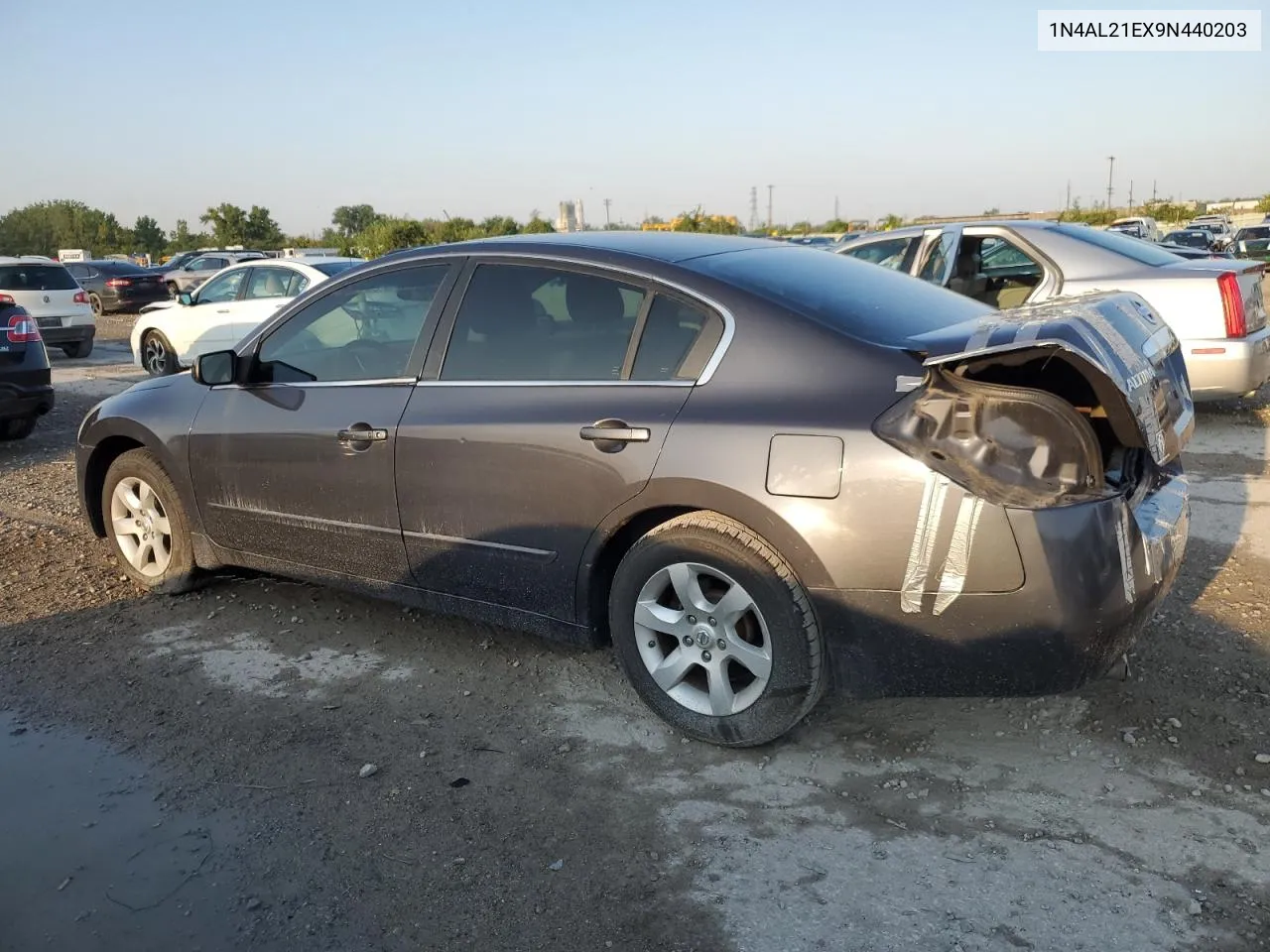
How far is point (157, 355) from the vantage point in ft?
46.2

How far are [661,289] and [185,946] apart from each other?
2396mm

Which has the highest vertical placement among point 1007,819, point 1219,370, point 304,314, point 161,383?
Answer: point 304,314

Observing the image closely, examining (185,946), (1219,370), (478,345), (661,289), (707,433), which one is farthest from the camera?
(1219,370)

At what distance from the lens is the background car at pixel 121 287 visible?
26312 millimetres

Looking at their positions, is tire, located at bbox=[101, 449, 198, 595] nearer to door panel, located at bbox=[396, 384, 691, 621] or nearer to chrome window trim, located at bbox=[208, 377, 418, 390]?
chrome window trim, located at bbox=[208, 377, 418, 390]

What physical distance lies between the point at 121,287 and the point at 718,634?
27.0 metres

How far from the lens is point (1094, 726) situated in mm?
3463

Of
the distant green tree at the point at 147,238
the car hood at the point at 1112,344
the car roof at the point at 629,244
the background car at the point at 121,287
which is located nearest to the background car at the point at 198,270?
the background car at the point at 121,287

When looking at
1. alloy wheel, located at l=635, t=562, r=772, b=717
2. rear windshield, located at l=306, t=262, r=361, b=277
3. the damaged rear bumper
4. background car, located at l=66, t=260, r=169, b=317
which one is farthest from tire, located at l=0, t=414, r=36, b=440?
background car, located at l=66, t=260, r=169, b=317

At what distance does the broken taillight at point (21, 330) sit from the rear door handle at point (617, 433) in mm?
7384

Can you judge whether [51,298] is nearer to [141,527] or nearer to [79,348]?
[79,348]

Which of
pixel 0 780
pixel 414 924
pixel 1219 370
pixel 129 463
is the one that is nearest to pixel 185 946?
pixel 414 924

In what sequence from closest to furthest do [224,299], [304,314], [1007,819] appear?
[1007,819]
[304,314]
[224,299]

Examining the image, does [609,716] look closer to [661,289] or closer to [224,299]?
[661,289]
